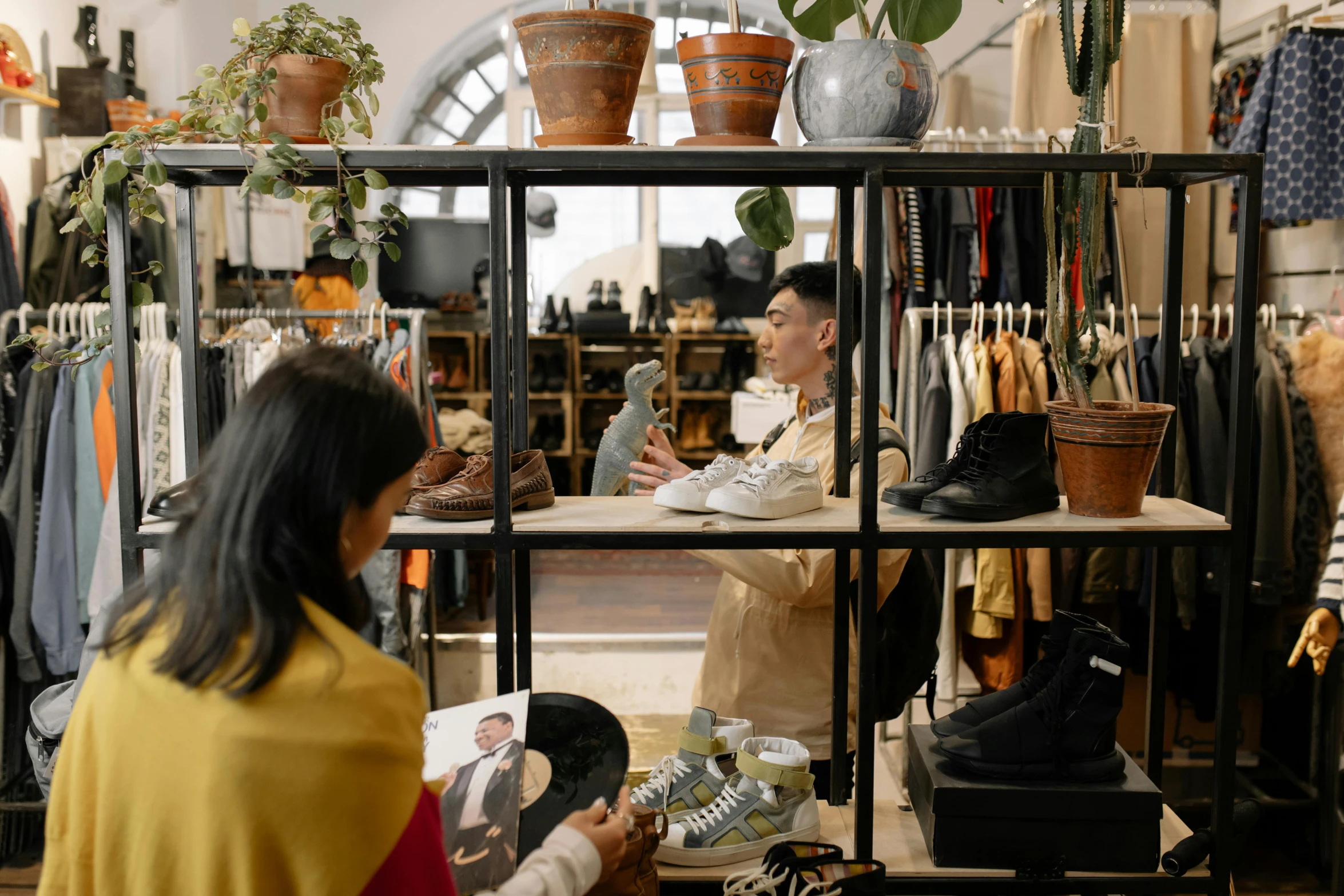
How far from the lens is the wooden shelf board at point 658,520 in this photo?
143 centimetres

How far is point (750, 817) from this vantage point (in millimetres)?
1474

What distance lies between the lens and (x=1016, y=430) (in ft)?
5.03

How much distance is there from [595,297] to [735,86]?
4.86 m

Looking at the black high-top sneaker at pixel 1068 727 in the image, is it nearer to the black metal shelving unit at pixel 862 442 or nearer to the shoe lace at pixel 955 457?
the black metal shelving unit at pixel 862 442

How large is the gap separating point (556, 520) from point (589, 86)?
0.58m

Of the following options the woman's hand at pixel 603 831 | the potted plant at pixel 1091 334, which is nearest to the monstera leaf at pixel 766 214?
the potted plant at pixel 1091 334

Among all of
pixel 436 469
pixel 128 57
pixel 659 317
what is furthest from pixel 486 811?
pixel 659 317

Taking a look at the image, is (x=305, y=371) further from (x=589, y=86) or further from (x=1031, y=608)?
(x=1031, y=608)

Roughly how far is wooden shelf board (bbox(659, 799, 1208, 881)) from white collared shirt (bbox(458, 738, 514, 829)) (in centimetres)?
32

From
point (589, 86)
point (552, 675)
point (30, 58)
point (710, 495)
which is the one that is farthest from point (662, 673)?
point (30, 58)

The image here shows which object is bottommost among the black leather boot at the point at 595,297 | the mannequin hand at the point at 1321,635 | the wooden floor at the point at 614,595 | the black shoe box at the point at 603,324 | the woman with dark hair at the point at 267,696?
the wooden floor at the point at 614,595

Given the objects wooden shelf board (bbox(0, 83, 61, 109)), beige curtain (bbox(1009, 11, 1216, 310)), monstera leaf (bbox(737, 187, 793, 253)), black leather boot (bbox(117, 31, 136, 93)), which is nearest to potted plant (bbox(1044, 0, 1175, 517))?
monstera leaf (bbox(737, 187, 793, 253))

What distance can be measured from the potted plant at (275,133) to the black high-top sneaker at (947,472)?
30.5 inches

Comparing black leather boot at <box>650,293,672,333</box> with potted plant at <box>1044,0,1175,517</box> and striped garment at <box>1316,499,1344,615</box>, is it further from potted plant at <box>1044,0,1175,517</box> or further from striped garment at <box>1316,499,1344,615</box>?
potted plant at <box>1044,0,1175,517</box>
